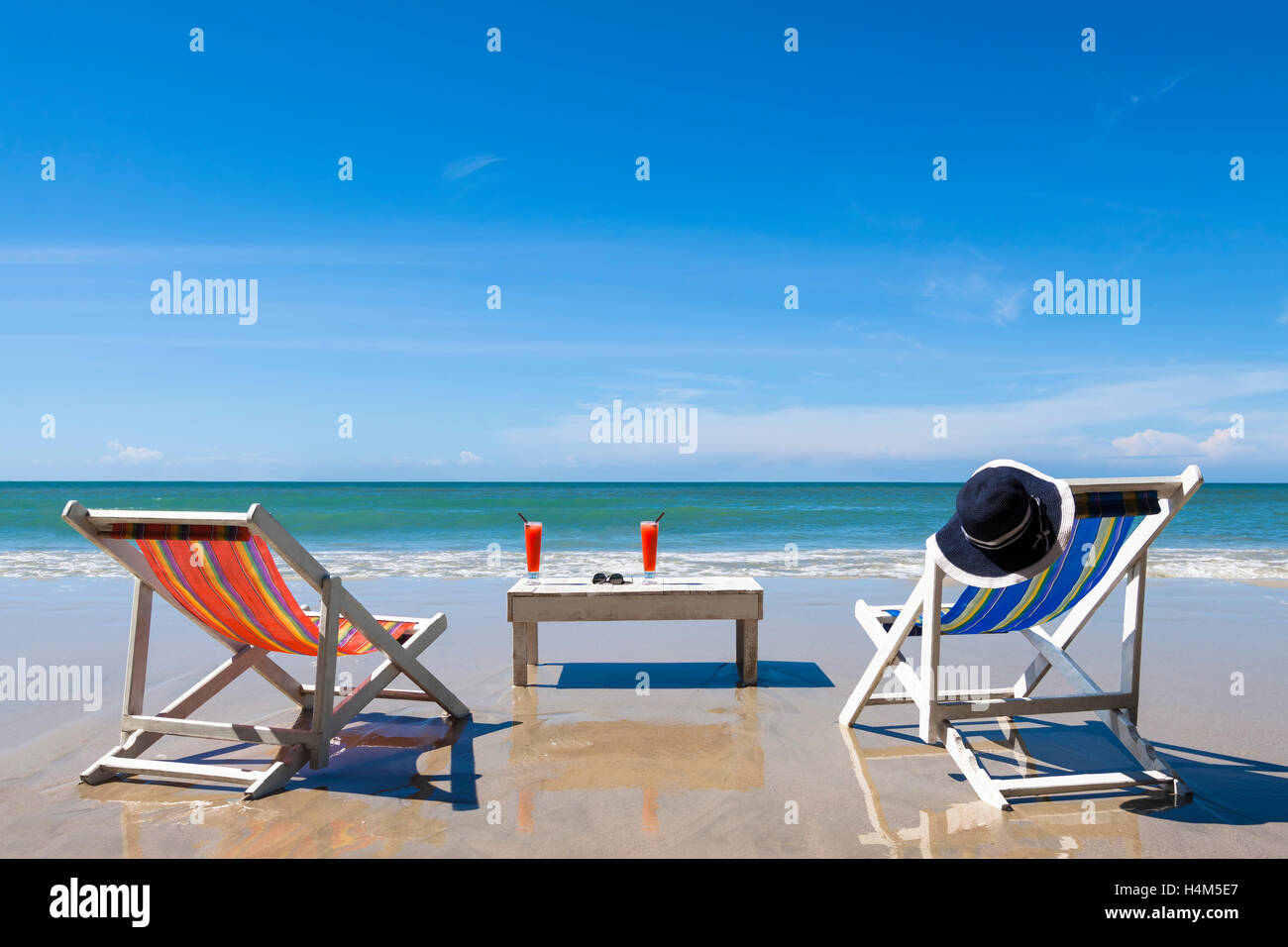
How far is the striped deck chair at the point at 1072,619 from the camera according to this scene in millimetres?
3041

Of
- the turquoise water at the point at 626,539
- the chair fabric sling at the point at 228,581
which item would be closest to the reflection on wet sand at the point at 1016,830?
the chair fabric sling at the point at 228,581

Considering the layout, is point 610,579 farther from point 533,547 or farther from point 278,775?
point 278,775

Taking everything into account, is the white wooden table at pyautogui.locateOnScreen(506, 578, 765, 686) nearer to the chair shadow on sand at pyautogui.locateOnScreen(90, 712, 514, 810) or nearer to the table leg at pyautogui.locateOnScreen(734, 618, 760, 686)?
the table leg at pyautogui.locateOnScreen(734, 618, 760, 686)

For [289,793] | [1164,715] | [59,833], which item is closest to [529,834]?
[289,793]

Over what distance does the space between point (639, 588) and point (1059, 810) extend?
236 centimetres

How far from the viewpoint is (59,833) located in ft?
9.04

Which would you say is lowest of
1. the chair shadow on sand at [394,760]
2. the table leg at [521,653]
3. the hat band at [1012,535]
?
the chair shadow on sand at [394,760]

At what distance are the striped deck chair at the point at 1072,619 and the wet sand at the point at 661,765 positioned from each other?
115 millimetres

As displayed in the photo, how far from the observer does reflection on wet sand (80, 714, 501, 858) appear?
8.79 feet

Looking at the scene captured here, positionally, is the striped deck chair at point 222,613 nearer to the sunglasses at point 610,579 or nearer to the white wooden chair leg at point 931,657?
the sunglasses at point 610,579

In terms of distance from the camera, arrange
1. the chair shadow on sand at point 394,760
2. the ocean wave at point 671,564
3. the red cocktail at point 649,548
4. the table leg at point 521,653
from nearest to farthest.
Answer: the chair shadow on sand at point 394,760
the table leg at point 521,653
the red cocktail at point 649,548
the ocean wave at point 671,564

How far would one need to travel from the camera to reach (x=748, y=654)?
4.78 metres
